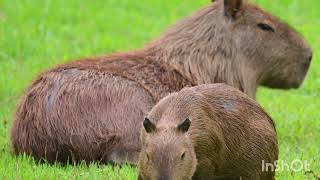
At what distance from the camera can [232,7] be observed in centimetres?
812

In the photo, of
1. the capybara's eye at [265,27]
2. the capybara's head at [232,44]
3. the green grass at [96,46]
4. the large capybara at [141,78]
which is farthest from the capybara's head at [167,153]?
the capybara's eye at [265,27]

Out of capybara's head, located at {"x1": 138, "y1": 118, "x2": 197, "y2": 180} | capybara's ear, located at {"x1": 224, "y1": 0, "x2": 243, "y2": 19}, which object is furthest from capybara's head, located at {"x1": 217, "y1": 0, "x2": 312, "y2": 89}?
capybara's head, located at {"x1": 138, "y1": 118, "x2": 197, "y2": 180}

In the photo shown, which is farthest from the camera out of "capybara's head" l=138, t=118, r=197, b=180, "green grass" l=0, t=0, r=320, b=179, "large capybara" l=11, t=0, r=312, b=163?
"large capybara" l=11, t=0, r=312, b=163

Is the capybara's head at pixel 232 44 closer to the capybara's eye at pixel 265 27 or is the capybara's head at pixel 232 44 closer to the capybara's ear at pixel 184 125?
the capybara's eye at pixel 265 27

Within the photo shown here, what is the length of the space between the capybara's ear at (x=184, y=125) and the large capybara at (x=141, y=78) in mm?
1878

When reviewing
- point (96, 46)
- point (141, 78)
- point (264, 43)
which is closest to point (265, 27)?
point (264, 43)

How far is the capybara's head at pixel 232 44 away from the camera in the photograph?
8109mm

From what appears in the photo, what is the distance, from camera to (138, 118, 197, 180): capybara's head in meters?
5.05

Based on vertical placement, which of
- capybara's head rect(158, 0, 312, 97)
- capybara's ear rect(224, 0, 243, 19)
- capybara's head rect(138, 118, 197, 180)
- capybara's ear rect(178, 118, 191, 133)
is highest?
capybara's ear rect(224, 0, 243, 19)

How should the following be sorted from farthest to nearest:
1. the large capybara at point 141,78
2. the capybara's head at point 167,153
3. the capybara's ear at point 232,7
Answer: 1. the capybara's ear at point 232,7
2. the large capybara at point 141,78
3. the capybara's head at point 167,153

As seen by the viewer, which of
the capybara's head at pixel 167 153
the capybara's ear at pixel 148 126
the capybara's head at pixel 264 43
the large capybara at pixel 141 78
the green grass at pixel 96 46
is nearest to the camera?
the capybara's head at pixel 167 153

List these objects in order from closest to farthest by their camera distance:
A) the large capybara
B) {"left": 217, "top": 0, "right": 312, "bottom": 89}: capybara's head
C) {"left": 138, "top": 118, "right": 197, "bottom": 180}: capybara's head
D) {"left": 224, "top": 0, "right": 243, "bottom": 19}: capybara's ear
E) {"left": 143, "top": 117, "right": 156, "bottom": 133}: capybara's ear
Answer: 1. {"left": 138, "top": 118, "right": 197, "bottom": 180}: capybara's head
2. {"left": 143, "top": 117, "right": 156, "bottom": 133}: capybara's ear
3. the large capybara
4. {"left": 224, "top": 0, "right": 243, "bottom": 19}: capybara's ear
5. {"left": 217, "top": 0, "right": 312, "bottom": 89}: capybara's head

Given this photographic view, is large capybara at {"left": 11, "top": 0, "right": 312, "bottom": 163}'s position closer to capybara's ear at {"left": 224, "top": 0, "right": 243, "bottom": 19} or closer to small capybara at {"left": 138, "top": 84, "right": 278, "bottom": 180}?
capybara's ear at {"left": 224, "top": 0, "right": 243, "bottom": 19}

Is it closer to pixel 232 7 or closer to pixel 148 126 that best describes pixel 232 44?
pixel 232 7
